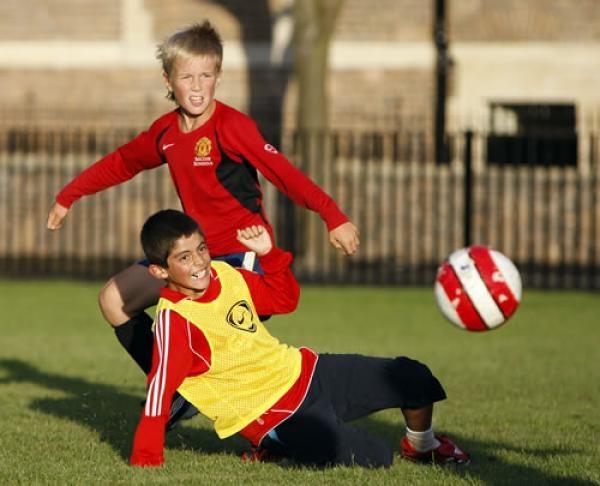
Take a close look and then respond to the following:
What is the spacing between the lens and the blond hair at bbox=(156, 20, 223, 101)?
23.1ft

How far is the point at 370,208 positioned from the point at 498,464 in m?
15.8

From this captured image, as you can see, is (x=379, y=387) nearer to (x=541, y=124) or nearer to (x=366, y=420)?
(x=366, y=420)

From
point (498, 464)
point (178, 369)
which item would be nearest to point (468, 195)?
point (498, 464)

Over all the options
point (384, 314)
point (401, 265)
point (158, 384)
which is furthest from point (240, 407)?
point (401, 265)

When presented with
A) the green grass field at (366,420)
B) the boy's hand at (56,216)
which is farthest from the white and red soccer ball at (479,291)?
the boy's hand at (56,216)

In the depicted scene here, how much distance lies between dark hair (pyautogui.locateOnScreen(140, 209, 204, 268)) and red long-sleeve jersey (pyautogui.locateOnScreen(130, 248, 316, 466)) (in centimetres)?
19

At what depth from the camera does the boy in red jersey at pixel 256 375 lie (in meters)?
6.30

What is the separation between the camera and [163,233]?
6.32 meters

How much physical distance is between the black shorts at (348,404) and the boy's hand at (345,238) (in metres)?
0.58

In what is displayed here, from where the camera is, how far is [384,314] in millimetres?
15969

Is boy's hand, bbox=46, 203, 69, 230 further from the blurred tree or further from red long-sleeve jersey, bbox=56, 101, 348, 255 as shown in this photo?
the blurred tree

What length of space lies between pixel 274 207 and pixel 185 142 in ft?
50.1

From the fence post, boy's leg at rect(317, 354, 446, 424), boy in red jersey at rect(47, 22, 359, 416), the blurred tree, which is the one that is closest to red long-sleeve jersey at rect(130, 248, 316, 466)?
boy's leg at rect(317, 354, 446, 424)

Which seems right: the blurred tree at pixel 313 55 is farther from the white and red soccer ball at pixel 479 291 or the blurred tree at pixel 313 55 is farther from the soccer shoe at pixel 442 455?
the soccer shoe at pixel 442 455
